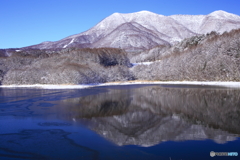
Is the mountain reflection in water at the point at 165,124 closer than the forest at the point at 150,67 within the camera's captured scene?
Yes

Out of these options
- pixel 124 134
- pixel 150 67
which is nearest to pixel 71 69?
pixel 150 67

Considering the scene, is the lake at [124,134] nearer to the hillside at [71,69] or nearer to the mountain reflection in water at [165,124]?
the mountain reflection in water at [165,124]

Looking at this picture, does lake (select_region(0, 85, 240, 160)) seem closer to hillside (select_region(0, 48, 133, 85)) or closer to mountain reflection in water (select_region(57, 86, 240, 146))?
mountain reflection in water (select_region(57, 86, 240, 146))

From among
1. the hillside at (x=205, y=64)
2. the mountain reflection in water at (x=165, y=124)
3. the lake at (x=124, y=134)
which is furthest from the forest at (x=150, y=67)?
the lake at (x=124, y=134)

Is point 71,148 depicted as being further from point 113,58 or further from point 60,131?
point 113,58

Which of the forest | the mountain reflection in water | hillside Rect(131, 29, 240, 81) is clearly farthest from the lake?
the forest

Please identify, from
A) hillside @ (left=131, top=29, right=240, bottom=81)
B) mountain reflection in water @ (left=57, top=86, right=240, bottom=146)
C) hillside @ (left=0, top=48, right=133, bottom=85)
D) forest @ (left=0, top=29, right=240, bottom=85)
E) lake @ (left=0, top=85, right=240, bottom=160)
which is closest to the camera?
lake @ (left=0, top=85, right=240, bottom=160)

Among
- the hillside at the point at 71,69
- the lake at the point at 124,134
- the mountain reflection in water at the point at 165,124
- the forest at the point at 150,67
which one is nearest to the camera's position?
the lake at the point at 124,134

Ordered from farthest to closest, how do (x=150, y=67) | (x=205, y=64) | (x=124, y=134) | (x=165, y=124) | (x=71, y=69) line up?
(x=150, y=67)
(x=71, y=69)
(x=205, y=64)
(x=165, y=124)
(x=124, y=134)

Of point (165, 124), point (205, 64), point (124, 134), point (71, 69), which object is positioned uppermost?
point (71, 69)

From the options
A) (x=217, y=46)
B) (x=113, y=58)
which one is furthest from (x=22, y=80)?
(x=217, y=46)

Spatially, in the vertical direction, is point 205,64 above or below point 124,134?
above

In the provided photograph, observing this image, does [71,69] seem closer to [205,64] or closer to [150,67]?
[150,67]

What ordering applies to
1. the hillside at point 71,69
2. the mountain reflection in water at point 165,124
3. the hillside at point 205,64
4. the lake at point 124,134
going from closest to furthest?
1. the lake at point 124,134
2. the mountain reflection in water at point 165,124
3. the hillside at point 205,64
4. the hillside at point 71,69
